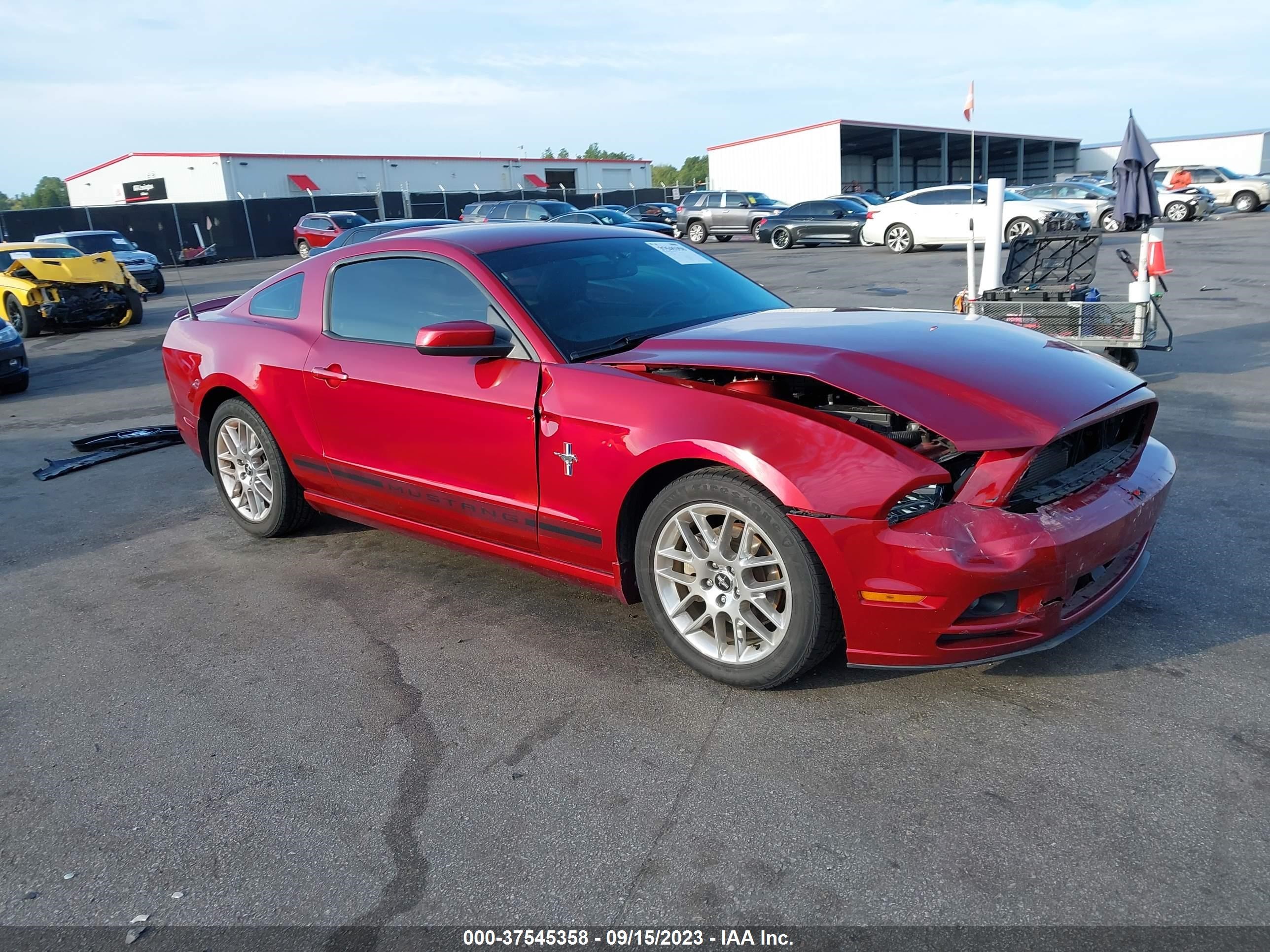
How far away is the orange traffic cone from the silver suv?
23.5 metres

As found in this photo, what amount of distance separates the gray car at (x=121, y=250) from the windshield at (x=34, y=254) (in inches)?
161

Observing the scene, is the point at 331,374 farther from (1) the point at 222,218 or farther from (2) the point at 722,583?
(1) the point at 222,218

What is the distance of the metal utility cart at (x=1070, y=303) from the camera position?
7.76m

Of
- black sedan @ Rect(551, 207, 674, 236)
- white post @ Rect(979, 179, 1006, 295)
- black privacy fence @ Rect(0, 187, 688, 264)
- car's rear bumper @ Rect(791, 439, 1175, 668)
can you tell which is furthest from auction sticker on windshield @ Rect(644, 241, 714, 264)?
black privacy fence @ Rect(0, 187, 688, 264)

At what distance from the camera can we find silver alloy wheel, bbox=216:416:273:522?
16.9 feet

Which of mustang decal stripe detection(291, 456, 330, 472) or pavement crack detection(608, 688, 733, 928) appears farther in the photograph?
mustang decal stripe detection(291, 456, 330, 472)

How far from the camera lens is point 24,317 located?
52.6 ft

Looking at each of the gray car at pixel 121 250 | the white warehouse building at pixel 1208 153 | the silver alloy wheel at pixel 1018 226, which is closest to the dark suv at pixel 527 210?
the gray car at pixel 121 250

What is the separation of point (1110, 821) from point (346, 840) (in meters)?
2.05

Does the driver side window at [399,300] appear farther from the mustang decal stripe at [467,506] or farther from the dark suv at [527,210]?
the dark suv at [527,210]

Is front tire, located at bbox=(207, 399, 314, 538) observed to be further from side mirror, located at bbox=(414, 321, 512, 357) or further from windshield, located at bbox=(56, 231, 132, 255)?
windshield, located at bbox=(56, 231, 132, 255)

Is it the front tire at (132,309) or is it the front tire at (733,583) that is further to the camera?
the front tire at (132,309)

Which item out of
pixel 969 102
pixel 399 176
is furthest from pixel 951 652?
pixel 399 176

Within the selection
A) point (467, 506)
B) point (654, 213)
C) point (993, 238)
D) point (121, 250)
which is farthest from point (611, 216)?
point (467, 506)
